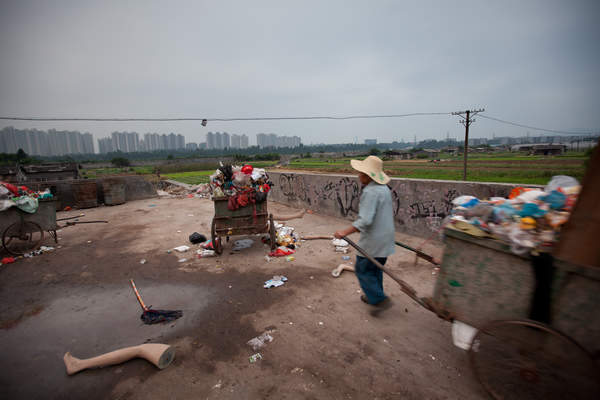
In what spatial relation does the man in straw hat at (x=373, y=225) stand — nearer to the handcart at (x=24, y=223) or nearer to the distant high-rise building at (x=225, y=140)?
the handcart at (x=24, y=223)

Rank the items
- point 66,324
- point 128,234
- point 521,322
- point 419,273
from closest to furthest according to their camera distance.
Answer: point 521,322 → point 66,324 → point 419,273 → point 128,234

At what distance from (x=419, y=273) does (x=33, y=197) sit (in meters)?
8.75

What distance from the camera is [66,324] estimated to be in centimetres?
356

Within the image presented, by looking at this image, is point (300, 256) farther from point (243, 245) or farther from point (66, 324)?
point (66, 324)

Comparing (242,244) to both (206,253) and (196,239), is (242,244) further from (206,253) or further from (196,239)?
(196,239)

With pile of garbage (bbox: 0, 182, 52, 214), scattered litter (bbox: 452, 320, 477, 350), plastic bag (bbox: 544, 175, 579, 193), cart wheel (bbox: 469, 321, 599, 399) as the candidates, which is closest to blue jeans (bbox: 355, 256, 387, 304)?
scattered litter (bbox: 452, 320, 477, 350)

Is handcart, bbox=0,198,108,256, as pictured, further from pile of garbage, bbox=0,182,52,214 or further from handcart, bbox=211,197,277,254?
handcart, bbox=211,197,277,254

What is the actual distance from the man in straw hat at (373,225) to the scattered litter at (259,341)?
1375 mm

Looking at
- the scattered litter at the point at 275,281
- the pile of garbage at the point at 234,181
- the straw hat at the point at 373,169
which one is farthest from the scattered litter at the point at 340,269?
the pile of garbage at the point at 234,181

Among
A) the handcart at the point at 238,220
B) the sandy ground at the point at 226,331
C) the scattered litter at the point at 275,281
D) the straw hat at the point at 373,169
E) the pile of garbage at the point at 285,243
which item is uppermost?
the straw hat at the point at 373,169

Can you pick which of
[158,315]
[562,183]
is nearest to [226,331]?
[158,315]

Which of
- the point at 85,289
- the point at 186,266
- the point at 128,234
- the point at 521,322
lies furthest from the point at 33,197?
the point at 521,322

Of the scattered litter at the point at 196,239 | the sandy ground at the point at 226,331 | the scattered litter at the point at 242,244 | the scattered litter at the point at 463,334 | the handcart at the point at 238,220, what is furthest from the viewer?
the scattered litter at the point at 196,239

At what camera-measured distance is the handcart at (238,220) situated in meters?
5.33
